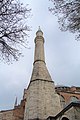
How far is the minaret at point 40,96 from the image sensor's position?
69.0 ft

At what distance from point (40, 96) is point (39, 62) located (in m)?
5.80

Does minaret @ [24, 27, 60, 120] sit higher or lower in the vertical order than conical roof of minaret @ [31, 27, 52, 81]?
lower

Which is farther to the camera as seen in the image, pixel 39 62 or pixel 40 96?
pixel 39 62

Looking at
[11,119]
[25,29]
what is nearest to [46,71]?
[11,119]

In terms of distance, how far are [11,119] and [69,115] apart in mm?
8764

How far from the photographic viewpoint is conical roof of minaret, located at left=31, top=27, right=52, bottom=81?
81.0ft

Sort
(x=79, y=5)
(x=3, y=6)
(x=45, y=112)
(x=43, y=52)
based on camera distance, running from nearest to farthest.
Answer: (x=3, y=6) < (x=79, y=5) < (x=45, y=112) < (x=43, y=52)

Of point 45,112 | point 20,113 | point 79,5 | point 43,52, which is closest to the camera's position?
point 79,5

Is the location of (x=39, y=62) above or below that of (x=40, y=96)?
above

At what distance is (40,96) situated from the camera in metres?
22.4

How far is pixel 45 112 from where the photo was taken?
21.0 meters

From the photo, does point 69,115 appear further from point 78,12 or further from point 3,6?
point 3,6

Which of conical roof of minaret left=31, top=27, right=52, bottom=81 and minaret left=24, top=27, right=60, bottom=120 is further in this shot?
conical roof of minaret left=31, top=27, right=52, bottom=81

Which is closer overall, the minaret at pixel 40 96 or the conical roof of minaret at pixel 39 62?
the minaret at pixel 40 96
